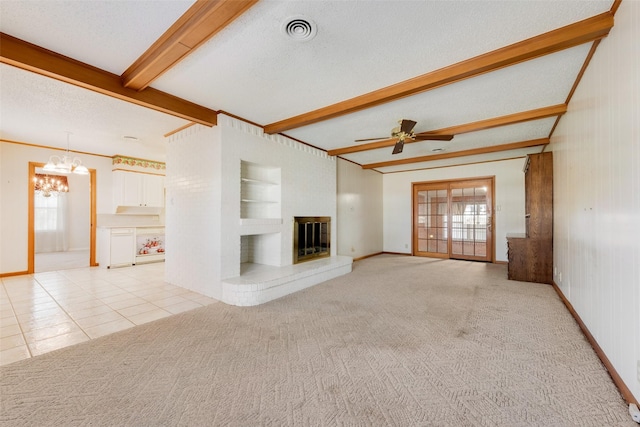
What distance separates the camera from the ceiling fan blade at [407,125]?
3324 mm

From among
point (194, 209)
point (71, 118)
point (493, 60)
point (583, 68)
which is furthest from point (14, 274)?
point (583, 68)

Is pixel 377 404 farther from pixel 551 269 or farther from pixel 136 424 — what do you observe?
pixel 551 269

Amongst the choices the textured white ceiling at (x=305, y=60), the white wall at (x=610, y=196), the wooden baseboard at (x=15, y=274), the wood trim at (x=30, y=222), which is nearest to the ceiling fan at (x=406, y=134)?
the textured white ceiling at (x=305, y=60)

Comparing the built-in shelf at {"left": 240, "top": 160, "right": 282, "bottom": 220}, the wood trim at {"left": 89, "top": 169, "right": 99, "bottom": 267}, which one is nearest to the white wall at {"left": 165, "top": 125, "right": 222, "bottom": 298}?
the built-in shelf at {"left": 240, "top": 160, "right": 282, "bottom": 220}

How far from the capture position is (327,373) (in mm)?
1815

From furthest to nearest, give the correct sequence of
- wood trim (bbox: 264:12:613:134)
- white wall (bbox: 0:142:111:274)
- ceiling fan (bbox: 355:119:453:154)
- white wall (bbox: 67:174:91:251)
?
1. white wall (bbox: 67:174:91:251)
2. white wall (bbox: 0:142:111:274)
3. ceiling fan (bbox: 355:119:453:154)
4. wood trim (bbox: 264:12:613:134)

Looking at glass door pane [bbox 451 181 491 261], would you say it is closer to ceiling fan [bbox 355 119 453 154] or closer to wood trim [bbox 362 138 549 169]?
wood trim [bbox 362 138 549 169]

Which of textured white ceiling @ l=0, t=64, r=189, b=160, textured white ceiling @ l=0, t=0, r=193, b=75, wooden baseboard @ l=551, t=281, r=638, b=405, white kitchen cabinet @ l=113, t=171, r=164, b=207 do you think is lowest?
wooden baseboard @ l=551, t=281, r=638, b=405

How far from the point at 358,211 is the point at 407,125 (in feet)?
11.5

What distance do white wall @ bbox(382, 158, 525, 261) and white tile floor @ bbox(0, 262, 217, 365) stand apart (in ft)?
18.4

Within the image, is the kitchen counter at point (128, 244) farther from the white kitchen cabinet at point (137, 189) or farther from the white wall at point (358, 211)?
the white wall at point (358, 211)

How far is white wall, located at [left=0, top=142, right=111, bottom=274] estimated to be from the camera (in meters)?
4.67

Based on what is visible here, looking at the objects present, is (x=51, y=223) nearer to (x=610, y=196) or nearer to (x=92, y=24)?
(x=92, y=24)

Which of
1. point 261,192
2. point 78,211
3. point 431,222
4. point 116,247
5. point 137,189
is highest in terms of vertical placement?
point 137,189
